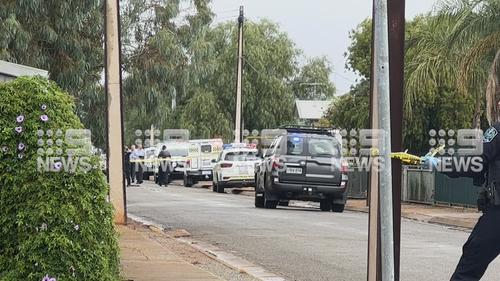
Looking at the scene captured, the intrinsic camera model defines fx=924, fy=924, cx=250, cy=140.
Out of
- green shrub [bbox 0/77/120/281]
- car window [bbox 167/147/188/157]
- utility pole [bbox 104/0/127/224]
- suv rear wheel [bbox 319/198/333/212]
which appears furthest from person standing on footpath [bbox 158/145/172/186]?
green shrub [bbox 0/77/120/281]

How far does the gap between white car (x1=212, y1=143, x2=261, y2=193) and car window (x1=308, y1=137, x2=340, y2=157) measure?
1256 centimetres

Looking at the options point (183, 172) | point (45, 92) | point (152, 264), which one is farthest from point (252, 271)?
point (183, 172)

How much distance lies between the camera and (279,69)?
57219mm

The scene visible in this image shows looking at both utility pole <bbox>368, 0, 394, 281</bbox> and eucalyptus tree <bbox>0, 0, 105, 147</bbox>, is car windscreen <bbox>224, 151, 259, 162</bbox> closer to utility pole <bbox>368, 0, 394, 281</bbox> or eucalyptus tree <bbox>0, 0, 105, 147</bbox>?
eucalyptus tree <bbox>0, 0, 105, 147</bbox>

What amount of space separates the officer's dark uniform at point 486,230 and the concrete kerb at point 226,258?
12.0 feet

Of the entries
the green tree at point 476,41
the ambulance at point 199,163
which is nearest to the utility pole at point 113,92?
the green tree at point 476,41

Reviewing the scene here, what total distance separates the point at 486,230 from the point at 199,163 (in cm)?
3601

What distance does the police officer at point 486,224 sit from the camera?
7086mm

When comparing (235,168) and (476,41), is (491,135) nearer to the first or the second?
(476,41)

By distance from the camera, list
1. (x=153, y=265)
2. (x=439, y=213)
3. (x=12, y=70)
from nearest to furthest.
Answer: (x=12, y=70)
(x=153, y=265)
(x=439, y=213)

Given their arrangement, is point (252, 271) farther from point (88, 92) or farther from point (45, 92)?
point (88, 92)

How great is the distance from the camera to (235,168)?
3497cm

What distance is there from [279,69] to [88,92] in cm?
3471

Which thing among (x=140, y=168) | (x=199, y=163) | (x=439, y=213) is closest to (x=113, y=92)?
(x=439, y=213)
